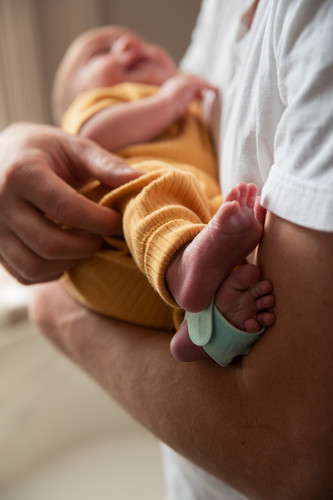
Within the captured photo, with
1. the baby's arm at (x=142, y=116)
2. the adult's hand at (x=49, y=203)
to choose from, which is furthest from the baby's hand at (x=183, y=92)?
the adult's hand at (x=49, y=203)

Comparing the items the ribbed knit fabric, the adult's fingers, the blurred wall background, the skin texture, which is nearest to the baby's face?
the ribbed knit fabric

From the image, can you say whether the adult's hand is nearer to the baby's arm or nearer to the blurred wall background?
the baby's arm

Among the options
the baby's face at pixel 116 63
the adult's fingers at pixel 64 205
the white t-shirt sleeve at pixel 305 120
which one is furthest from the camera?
the baby's face at pixel 116 63

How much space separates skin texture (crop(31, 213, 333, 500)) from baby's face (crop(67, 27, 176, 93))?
78 cm

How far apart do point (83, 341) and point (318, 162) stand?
462 millimetres

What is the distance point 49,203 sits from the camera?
0.63 meters

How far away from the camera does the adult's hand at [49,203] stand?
63 cm

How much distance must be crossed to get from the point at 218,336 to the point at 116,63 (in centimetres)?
91

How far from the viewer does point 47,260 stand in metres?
0.69

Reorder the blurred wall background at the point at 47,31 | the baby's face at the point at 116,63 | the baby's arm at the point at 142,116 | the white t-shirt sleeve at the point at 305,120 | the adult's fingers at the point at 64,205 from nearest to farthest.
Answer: the white t-shirt sleeve at the point at 305,120
the adult's fingers at the point at 64,205
the baby's arm at the point at 142,116
the baby's face at the point at 116,63
the blurred wall background at the point at 47,31

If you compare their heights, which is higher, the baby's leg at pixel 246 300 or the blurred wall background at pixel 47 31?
the baby's leg at pixel 246 300

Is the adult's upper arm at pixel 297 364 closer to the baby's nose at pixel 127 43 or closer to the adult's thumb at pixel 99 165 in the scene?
the adult's thumb at pixel 99 165

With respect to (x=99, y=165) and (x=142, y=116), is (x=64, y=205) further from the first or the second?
(x=142, y=116)

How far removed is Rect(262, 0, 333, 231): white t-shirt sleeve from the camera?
1.20ft
